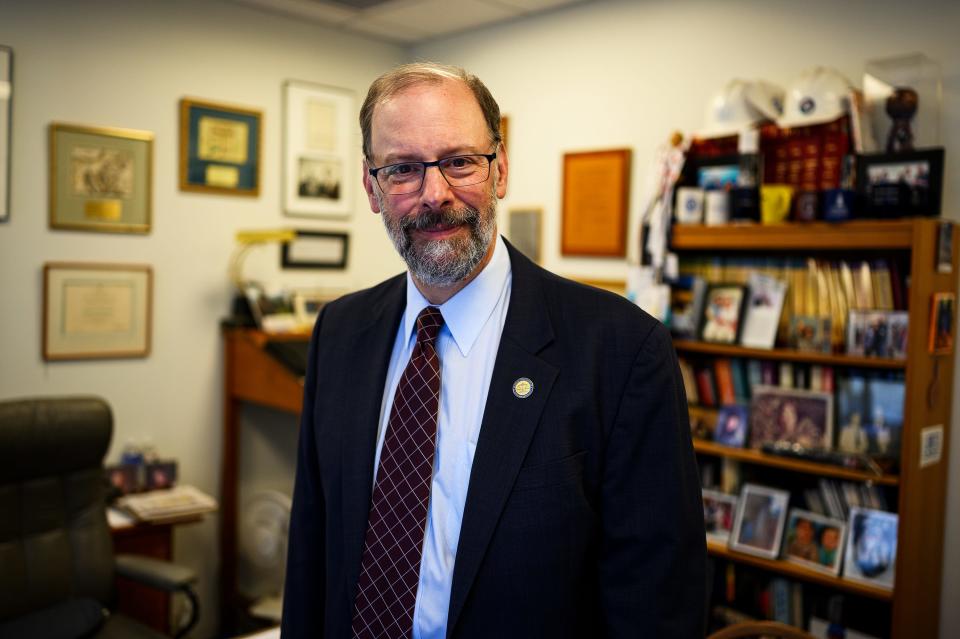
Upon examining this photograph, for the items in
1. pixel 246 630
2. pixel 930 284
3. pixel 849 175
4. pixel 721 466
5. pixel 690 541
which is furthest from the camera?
pixel 246 630

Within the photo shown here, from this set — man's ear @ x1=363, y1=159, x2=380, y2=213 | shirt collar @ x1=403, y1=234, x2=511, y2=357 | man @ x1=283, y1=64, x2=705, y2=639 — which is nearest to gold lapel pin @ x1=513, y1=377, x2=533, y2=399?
man @ x1=283, y1=64, x2=705, y2=639

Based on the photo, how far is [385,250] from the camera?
4.61 m

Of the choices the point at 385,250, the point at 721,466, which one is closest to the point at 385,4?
the point at 385,250

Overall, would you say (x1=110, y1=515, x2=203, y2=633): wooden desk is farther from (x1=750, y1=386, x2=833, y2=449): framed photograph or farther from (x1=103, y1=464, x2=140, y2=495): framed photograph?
(x1=750, y1=386, x2=833, y2=449): framed photograph

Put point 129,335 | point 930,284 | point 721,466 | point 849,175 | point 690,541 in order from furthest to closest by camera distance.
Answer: point 129,335 < point 721,466 < point 849,175 < point 930,284 < point 690,541

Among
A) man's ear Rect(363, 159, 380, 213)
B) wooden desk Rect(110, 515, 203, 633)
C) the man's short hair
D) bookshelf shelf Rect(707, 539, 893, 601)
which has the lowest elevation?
wooden desk Rect(110, 515, 203, 633)

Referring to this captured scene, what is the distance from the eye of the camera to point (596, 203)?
3.76 m

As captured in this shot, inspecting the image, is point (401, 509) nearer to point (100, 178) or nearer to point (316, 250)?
point (100, 178)

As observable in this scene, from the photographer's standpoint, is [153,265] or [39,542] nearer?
[39,542]

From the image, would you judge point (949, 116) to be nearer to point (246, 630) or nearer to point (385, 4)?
point (385, 4)

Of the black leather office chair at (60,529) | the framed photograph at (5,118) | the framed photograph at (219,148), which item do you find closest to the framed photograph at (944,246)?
the black leather office chair at (60,529)

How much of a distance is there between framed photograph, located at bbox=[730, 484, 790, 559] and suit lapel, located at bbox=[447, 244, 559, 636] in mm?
2016

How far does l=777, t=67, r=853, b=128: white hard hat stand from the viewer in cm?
276

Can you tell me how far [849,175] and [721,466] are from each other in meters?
1.20
